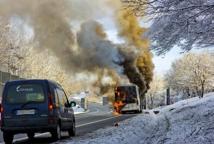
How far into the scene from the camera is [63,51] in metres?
47.7

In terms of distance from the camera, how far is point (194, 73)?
93125 millimetres

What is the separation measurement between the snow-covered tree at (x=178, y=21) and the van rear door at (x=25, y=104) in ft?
12.6

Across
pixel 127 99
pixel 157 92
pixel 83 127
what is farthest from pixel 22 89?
pixel 157 92

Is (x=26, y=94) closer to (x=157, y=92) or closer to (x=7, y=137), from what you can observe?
(x=7, y=137)

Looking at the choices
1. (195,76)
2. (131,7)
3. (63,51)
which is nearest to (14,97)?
(131,7)

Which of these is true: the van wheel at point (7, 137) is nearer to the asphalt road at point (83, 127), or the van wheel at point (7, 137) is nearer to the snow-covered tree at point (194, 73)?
the asphalt road at point (83, 127)

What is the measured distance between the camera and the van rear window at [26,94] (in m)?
16.9

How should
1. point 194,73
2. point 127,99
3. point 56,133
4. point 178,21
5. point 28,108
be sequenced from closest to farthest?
point 178,21 → point 28,108 → point 56,133 → point 127,99 → point 194,73

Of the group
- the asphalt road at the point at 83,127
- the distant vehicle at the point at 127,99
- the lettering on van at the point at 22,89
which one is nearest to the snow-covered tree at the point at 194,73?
the distant vehicle at the point at 127,99

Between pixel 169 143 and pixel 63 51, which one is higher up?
pixel 63 51

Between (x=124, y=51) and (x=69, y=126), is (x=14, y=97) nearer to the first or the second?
(x=69, y=126)

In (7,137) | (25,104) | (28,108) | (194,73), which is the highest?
(194,73)

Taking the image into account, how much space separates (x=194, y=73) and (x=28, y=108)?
7823 centimetres

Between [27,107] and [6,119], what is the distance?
72 cm
